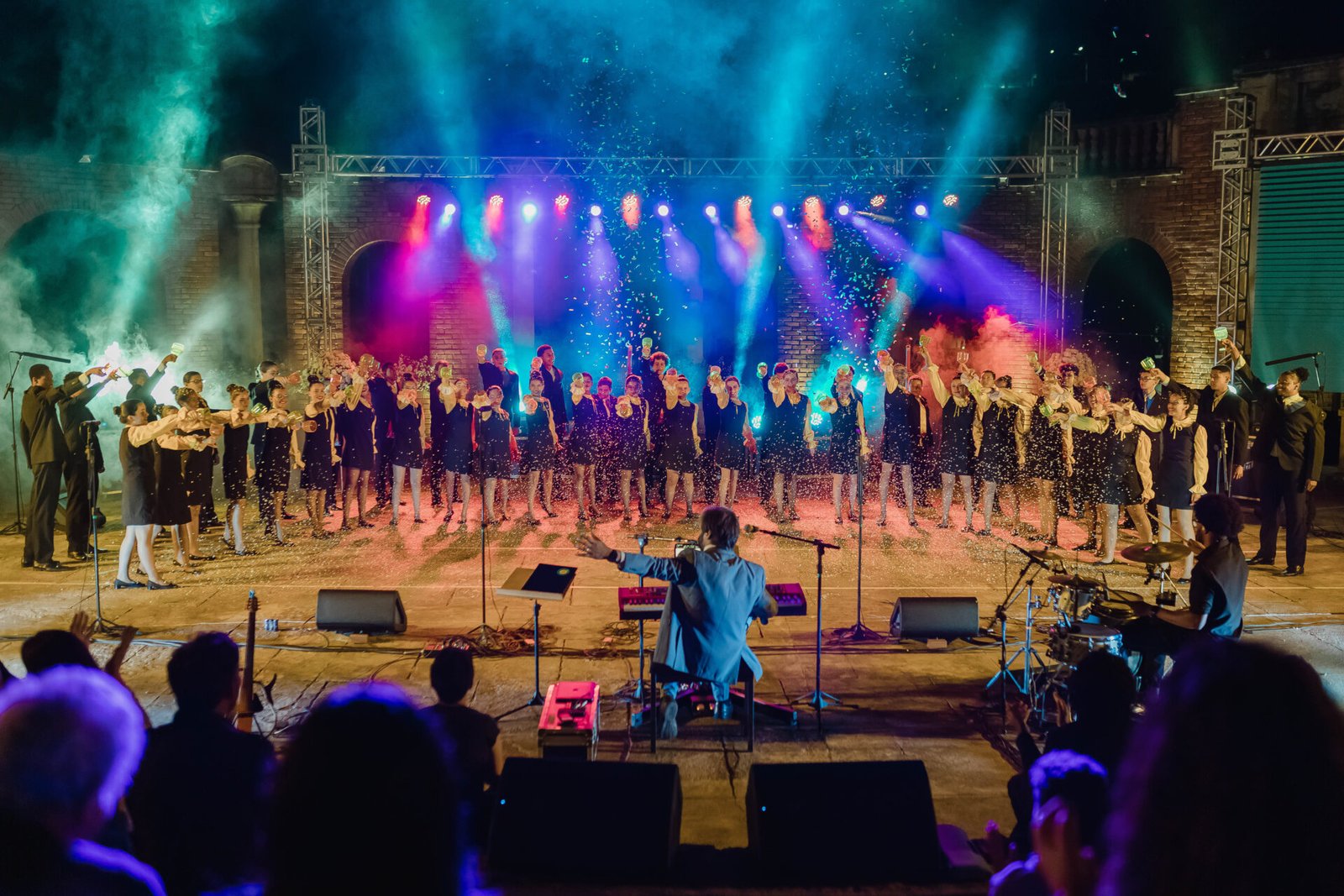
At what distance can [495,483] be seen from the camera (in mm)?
14023

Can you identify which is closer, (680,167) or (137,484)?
(137,484)

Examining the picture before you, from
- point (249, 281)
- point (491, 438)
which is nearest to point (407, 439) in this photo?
point (491, 438)

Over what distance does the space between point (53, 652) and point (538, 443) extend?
980 cm

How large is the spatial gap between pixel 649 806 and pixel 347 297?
15.6 meters

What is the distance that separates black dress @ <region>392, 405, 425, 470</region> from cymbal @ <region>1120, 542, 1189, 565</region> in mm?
9251

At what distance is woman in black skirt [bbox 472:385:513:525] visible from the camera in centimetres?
1254

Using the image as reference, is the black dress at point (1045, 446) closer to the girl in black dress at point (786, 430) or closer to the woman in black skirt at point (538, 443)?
the girl in black dress at point (786, 430)

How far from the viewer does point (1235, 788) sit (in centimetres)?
147

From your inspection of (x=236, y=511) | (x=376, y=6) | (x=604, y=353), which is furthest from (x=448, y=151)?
(x=236, y=511)

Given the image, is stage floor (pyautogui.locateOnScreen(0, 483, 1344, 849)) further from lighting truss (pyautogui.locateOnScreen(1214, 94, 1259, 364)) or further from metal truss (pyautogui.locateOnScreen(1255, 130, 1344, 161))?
metal truss (pyautogui.locateOnScreen(1255, 130, 1344, 161))

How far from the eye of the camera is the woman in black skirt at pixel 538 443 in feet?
42.4

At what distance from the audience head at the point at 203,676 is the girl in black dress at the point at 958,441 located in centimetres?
1083

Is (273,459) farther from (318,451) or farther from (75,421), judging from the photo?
(75,421)

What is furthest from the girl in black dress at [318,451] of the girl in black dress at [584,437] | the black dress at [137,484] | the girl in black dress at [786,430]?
the girl in black dress at [786,430]
